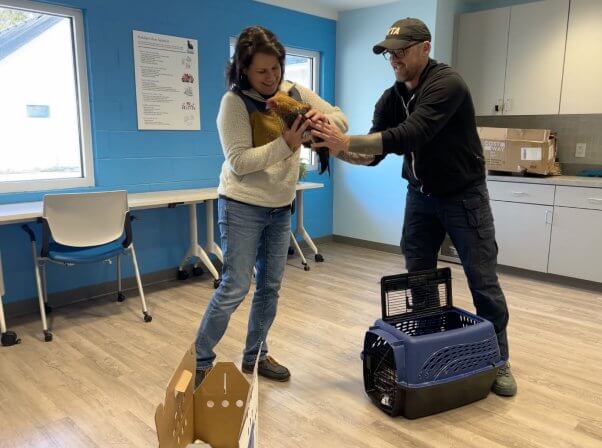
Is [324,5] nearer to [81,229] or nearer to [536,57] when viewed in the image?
[536,57]

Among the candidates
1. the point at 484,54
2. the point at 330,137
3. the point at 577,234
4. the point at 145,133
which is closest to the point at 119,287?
the point at 145,133

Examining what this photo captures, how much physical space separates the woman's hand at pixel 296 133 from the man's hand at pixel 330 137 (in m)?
0.04

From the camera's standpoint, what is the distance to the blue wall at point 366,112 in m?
4.71

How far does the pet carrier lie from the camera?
1.92 metres

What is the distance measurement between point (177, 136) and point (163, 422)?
3143mm

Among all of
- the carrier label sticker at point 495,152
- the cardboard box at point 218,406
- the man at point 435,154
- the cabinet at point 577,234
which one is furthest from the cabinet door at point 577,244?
the cardboard box at point 218,406

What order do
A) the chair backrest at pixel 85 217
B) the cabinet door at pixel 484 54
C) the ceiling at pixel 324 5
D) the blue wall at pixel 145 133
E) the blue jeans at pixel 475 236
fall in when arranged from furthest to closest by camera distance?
the ceiling at pixel 324 5
the cabinet door at pixel 484 54
the blue wall at pixel 145 133
the chair backrest at pixel 85 217
the blue jeans at pixel 475 236

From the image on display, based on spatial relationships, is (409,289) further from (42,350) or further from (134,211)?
(134,211)

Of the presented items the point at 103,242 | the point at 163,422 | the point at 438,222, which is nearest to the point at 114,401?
the point at 103,242

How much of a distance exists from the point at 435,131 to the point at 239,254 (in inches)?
35.1

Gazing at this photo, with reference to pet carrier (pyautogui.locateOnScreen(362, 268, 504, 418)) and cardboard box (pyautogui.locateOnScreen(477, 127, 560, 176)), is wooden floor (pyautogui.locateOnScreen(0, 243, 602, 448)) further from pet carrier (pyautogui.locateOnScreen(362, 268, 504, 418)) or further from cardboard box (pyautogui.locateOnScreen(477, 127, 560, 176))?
cardboard box (pyautogui.locateOnScreen(477, 127, 560, 176))

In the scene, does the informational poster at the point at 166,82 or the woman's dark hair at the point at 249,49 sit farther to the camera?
the informational poster at the point at 166,82

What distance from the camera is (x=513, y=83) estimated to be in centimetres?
423

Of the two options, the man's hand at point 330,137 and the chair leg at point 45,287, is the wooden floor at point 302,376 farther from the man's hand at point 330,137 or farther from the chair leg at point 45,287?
the man's hand at point 330,137
